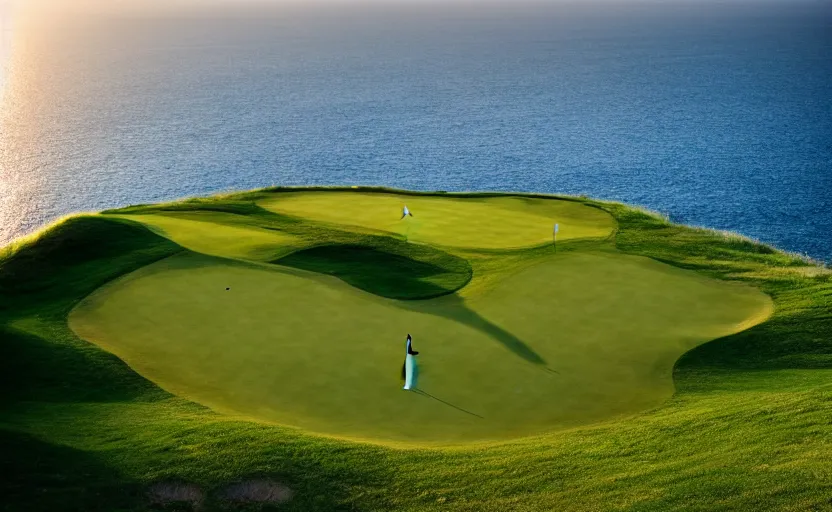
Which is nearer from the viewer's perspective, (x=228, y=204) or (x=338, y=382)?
(x=338, y=382)

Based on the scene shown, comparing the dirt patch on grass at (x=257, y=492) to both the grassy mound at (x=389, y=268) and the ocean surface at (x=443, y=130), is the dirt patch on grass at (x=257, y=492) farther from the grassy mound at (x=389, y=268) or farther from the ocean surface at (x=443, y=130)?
the ocean surface at (x=443, y=130)

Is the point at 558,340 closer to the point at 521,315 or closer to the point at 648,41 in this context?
the point at 521,315

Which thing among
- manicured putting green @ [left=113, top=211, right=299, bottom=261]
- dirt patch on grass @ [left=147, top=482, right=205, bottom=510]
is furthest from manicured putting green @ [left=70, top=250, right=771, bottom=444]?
dirt patch on grass @ [left=147, top=482, right=205, bottom=510]

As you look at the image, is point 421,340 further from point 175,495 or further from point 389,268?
point 175,495

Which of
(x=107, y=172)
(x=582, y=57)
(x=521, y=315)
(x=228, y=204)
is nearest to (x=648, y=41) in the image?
(x=582, y=57)

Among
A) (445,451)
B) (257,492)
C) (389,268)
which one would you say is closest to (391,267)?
(389,268)

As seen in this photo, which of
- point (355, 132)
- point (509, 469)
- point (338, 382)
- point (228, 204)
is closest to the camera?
point (509, 469)
